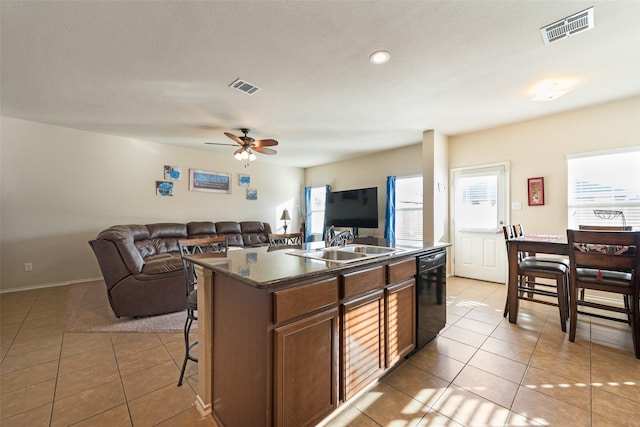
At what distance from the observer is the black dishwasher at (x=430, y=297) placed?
6.80 feet

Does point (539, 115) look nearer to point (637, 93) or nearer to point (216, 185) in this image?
point (637, 93)

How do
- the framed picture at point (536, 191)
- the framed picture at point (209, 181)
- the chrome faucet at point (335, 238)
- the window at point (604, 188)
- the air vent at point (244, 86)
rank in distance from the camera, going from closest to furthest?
the chrome faucet at point (335, 238) → the air vent at point (244, 86) → the window at point (604, 188) → the framed picture at point (536, 191) → the framed picture at point (209, 181)

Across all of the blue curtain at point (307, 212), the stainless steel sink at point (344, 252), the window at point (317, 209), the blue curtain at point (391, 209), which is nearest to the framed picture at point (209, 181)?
the blue curtain at point (307, 212)

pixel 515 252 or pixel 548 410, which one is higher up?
pixel 515 252

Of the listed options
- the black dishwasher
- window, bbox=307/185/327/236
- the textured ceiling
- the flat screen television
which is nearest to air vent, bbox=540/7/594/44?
the textured ceiling

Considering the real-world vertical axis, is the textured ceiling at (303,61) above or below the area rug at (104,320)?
above

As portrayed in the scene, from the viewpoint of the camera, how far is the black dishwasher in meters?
2.07

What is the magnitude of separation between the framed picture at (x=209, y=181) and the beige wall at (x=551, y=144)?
5046mm

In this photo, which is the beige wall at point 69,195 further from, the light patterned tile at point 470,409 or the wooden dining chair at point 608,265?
the wooden dining chair at point 608,265

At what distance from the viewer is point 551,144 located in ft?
12.2

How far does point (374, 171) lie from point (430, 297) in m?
4.11

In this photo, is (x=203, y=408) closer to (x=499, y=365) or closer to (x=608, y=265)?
(x=499, y=365)

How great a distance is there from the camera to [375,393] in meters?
1.68

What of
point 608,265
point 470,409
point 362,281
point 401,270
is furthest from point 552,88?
point 470,409
